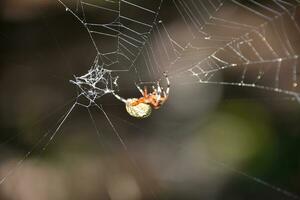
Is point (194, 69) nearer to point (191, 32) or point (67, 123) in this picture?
point (191, 32)

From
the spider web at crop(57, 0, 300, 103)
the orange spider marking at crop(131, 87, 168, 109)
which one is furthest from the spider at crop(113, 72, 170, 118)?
the spider web at crop(57, 0, 300, 103)

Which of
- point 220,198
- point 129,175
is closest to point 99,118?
point 129,175

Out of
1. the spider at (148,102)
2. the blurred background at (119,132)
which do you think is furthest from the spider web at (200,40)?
the spider at (148,102)

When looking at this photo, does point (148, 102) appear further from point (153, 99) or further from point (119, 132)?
point (119, 132)

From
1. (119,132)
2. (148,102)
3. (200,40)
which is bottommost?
(119,132)

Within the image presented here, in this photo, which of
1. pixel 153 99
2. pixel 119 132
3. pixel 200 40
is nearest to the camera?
pixel 153 99

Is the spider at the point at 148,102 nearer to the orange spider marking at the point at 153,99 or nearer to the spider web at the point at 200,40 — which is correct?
the orange spider marking at the point at 153,99

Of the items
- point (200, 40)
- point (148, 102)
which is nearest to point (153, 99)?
point (148, 102)

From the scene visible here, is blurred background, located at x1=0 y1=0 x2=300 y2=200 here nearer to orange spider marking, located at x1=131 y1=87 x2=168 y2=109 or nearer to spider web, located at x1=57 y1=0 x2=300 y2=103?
spider web, located at x1=57 y1=0 x2=300 y2=103

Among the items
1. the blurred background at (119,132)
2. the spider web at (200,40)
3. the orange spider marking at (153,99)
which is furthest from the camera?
the blurred background at (119,132)
